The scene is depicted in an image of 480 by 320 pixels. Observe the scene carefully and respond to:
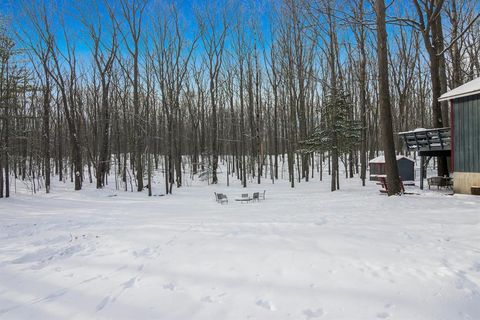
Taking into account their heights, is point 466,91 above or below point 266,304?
above

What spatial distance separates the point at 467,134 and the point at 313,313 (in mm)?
11919

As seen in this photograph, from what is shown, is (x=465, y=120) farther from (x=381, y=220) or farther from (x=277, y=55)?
(x=277, y=55)

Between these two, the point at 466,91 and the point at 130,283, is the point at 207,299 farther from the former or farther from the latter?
the point at 466,91

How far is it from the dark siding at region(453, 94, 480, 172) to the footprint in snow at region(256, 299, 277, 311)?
1149cm

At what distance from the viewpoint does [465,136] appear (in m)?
11.8

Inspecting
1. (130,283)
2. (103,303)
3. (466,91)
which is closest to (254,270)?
(130,283)

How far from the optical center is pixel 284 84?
26.9 m

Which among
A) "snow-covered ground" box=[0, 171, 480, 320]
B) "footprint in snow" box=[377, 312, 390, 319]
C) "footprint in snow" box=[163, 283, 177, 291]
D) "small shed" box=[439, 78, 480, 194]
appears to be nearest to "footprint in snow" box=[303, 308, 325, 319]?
"snow-covered ground" box=[0, 171, 480, 320]

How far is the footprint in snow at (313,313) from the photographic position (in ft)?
10.4

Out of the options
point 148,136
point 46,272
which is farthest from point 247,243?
point 148,136

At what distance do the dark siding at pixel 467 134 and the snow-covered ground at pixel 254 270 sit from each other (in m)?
4.72

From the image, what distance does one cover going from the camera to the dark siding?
444 inches

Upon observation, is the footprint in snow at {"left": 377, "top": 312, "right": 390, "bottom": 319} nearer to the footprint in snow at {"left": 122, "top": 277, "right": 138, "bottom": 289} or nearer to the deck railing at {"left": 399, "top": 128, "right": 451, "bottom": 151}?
the footprint in snow at {"left": 122, "top": 277, "right": 138, "bottom": 289}

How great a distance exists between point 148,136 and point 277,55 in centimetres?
1338
